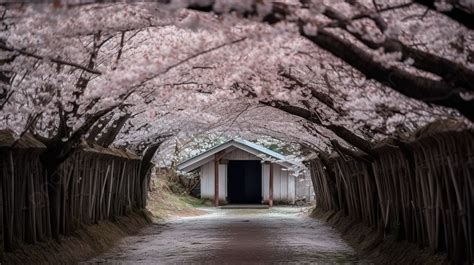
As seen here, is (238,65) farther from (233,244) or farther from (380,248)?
(233,244)

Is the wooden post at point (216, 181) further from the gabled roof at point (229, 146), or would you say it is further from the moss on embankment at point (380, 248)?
the moss on embankment at point (380, 248)

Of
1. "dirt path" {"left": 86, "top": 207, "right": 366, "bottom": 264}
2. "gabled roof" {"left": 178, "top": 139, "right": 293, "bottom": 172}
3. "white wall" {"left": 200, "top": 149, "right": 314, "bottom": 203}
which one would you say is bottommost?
"dirt path" {"left": 86, "top": 207, "right": 366, "bottom": 264}

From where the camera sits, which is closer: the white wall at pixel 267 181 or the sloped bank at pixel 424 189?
the sloped bank at pixel 424 189

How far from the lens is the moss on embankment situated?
1224 cm

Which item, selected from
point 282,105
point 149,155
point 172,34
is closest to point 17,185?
point 172,34

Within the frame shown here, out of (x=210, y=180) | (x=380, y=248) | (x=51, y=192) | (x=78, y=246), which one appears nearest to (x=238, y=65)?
(x=51, y=192)

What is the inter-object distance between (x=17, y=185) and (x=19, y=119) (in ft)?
4.25

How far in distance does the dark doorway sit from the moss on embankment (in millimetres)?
20046

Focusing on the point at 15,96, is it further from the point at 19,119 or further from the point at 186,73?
the point at 186,73

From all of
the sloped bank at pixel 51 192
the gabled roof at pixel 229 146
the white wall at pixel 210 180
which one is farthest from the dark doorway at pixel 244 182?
the sloped bank at pixel 51 192

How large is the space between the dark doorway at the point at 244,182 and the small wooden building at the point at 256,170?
138 millimetres

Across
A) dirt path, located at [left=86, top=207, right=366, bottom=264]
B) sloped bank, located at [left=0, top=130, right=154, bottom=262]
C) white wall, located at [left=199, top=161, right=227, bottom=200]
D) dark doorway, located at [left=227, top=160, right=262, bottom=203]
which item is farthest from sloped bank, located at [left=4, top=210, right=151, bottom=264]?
dark doorway, located at [left=227, top=160, right=262, bottom=203]

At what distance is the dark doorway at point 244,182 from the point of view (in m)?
42.8

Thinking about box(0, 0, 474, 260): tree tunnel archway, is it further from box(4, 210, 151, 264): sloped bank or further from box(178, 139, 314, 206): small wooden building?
box(178, 139, 314, 206): small wooden building
